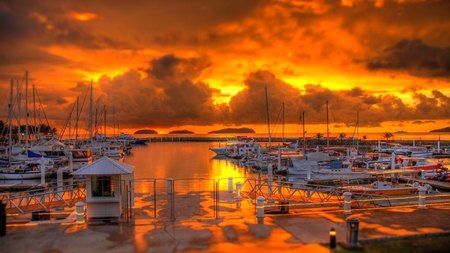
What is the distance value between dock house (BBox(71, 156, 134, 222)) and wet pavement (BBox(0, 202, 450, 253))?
89 cm

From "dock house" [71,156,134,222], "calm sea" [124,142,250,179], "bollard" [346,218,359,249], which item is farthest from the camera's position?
"calm sea" [124,142,250,179]

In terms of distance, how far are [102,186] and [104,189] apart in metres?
0.18

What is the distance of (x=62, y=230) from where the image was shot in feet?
50.2

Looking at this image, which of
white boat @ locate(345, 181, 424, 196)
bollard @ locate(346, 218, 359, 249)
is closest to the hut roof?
bollard @ locate(346, 218, 359, 249)

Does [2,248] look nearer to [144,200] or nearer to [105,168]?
[105,168]

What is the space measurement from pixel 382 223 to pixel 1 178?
193 ft

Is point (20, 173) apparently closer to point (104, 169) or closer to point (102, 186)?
point (102, 186)

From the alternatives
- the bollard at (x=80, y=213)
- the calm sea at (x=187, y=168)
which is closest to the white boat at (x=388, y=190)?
the bollard at (x=80, y=213)

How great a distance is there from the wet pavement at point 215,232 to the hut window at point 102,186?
145cm

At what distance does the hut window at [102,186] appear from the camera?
57.7ft

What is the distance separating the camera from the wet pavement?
13180 mm

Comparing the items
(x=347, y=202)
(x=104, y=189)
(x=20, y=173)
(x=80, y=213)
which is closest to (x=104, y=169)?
(x=104, y=189)

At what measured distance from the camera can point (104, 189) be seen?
17672mm

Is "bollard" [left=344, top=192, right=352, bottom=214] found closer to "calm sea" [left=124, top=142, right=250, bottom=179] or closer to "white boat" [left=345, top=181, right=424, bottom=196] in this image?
"white boat" [left=345, top=181, right=424, bottom=196]
